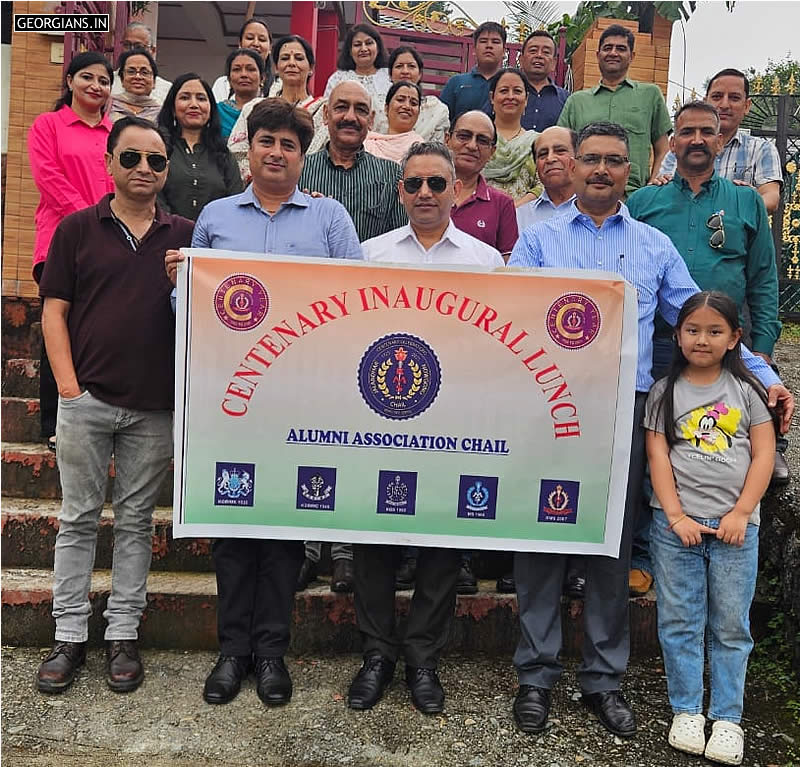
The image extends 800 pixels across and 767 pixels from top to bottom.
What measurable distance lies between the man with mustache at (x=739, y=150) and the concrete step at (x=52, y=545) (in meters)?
2.97

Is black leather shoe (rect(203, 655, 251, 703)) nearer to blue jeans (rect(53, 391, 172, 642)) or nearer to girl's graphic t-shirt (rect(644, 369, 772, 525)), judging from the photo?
blue jeans (rect(53, 391, 172, 642))

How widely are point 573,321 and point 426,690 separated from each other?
1508mm

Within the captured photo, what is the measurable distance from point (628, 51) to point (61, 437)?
416cm

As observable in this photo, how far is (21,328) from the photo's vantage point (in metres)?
Result: 5.80

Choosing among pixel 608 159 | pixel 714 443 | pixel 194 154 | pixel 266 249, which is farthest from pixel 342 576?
pixel 194 154

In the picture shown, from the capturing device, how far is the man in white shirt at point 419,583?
335cm

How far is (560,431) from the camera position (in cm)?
334

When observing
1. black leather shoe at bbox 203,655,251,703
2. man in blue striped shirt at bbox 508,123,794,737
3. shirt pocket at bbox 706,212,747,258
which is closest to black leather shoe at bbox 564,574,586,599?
man in blue striped shirt at bbox 508,123,794,737

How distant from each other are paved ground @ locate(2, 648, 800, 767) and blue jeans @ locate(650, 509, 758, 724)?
221 millimetres

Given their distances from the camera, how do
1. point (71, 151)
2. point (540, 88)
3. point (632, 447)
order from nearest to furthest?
point (632, 447), point (71, 151), point (540, 88)

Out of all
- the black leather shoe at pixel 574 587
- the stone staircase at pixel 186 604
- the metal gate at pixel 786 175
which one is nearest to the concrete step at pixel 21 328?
the stone staircase at pixel 186 604

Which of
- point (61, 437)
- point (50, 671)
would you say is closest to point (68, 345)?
point (61, 437)

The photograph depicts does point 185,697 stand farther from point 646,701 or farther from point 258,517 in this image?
point 646,701

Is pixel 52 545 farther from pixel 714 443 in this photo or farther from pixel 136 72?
pixel 714 443
